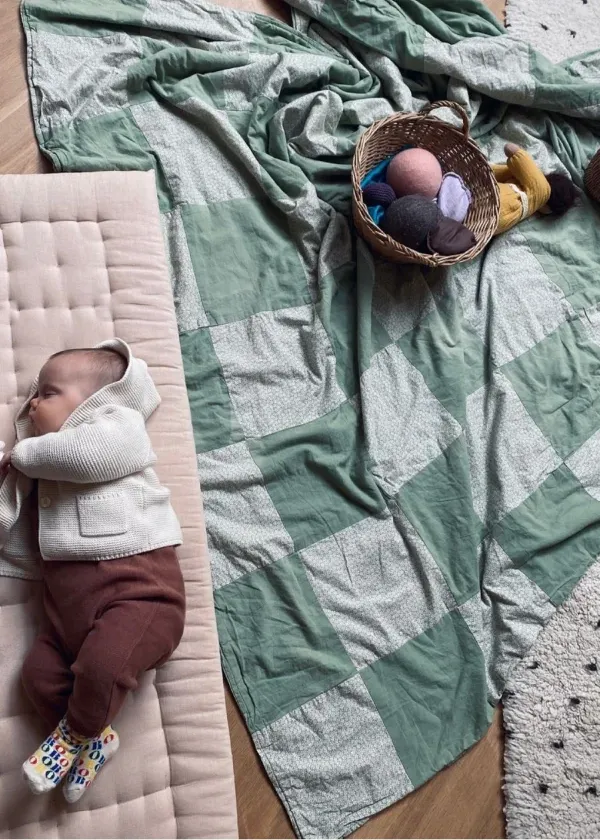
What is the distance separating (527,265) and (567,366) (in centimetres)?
26

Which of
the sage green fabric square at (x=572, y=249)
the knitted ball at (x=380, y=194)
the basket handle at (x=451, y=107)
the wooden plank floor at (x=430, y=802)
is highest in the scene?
the basket handle at (x=451, y=107)

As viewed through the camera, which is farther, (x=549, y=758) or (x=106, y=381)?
(x=549, y=758)

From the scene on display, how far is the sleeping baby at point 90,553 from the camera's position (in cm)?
89

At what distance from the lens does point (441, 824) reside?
1.16 meters

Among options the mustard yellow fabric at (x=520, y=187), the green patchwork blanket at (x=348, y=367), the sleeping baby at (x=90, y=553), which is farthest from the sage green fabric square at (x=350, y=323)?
the sleeping baby at (x=90, y=553)

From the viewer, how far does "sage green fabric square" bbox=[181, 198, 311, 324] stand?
1384 millimetres

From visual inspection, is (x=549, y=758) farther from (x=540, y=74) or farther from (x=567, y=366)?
(x=540, y=74)

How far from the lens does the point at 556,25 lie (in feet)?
6.12

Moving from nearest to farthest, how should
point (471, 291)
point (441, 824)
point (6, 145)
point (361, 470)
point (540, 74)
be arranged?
point (441, 824) → point (361, 470) → point (6, 145) → point (471, 291) → point (540, 74)

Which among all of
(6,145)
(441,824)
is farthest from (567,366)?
(6,145)

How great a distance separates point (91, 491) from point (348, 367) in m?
0.62

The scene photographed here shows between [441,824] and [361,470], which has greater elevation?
[361,470]

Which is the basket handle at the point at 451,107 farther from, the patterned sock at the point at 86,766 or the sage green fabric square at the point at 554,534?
the patterned sock at the point at 86,766

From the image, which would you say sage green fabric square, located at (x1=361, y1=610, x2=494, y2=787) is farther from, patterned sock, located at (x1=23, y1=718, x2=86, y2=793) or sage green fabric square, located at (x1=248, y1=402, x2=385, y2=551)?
patterned sock, located at (x1=23, y1=718, x2=86, y2=793)
